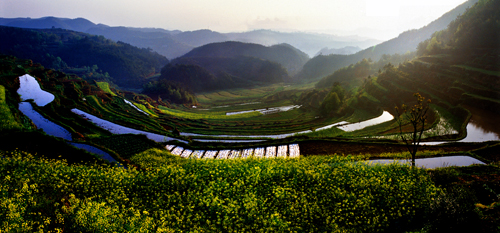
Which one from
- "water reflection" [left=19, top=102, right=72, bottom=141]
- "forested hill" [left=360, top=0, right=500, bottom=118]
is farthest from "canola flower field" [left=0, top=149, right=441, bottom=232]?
"forested hill" [left=360, top=0, right=500, bottom=118]

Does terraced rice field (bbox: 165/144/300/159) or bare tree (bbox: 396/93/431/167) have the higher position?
bare tree (bbox: 396/93/431/167)

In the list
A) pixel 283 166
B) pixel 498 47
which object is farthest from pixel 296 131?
pixel 498 47

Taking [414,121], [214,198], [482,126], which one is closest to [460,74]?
[482,126]

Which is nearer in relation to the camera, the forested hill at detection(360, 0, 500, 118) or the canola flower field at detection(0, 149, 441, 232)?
the canola flower field at detection(0, 149, 441, 232)

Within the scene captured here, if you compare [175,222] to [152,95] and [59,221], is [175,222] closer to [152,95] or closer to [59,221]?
[59,221]

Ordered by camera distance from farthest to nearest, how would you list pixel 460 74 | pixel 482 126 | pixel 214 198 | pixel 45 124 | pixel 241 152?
pixel 460 74 < pixel 482 126 < pixel 45 124 < pixel 241 152 < pixel 214 198

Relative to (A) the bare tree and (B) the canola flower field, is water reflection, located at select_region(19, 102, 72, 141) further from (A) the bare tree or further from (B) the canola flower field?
(A) the bare tree

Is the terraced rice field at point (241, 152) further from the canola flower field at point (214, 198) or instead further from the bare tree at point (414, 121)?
the bare tree at point (414, 121)

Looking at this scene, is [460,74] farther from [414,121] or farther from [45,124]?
[45,124]
